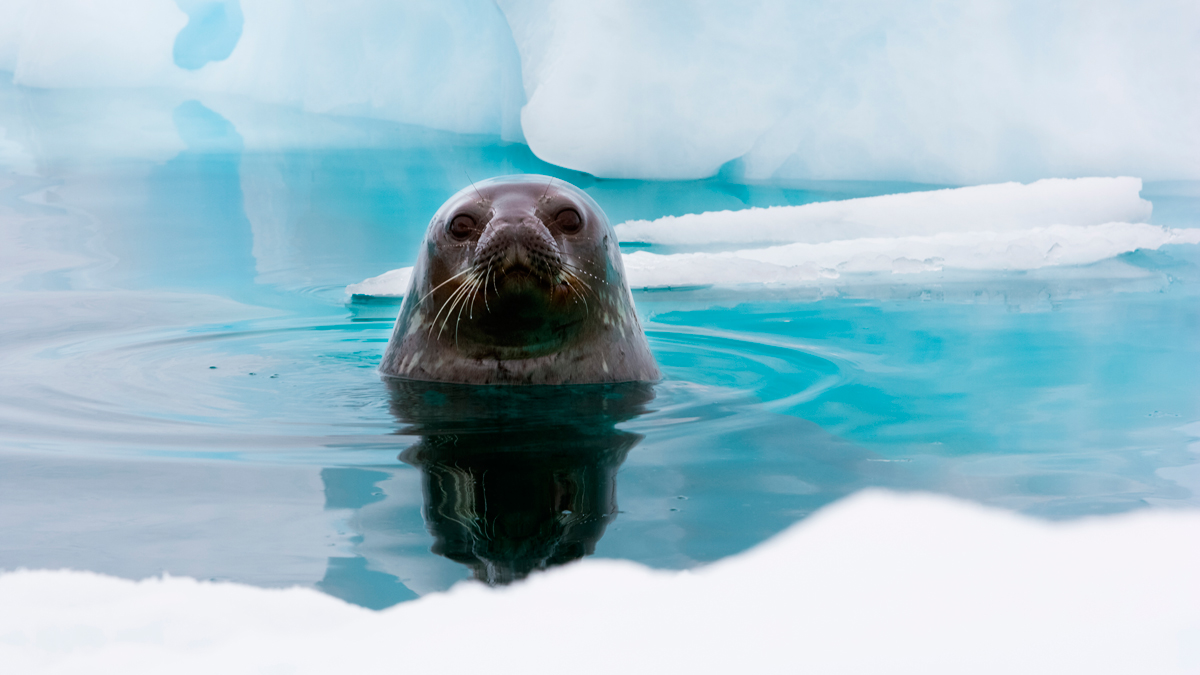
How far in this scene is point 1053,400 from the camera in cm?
327

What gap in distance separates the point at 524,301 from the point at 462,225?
0.39m

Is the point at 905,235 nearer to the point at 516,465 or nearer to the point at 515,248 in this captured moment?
the point at 515,248

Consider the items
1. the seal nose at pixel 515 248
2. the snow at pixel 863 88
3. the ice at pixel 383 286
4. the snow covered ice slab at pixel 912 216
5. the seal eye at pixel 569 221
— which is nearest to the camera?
the seal nose at pixel 515 248

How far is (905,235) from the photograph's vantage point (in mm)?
7918

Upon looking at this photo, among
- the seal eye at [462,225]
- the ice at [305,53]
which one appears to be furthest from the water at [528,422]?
the ice at [305,53]

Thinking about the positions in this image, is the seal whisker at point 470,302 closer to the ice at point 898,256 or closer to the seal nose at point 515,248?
the seal nose at point 515,248

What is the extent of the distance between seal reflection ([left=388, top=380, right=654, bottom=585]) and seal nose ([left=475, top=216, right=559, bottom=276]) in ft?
1.34

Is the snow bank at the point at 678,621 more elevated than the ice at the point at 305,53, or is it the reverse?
the ice at the point at 305,53

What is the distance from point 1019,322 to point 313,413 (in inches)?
132

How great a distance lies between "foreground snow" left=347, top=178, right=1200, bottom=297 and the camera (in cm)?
641

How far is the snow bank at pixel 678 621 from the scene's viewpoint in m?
1.41

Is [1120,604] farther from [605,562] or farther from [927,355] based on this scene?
[927,355]

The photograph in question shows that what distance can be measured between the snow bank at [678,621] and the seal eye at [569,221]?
1784 mm

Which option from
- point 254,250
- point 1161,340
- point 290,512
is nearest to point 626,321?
point 290,512
